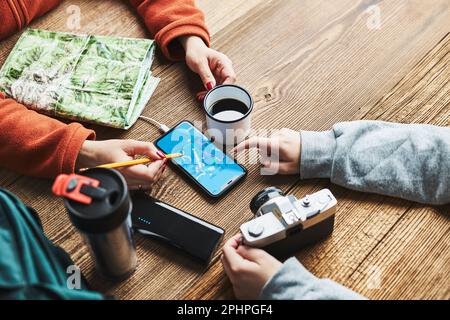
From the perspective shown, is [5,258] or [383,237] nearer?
[5,258]

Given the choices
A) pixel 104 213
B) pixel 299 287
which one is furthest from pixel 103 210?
pixel 299 287

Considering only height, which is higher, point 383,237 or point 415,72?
point 415,72

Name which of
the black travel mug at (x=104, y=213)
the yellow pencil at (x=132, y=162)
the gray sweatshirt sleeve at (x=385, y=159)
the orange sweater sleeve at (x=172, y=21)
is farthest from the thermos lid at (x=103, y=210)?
the orange sweater sleeve at (x=172, y=21)

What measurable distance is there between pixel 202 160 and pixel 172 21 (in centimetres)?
33

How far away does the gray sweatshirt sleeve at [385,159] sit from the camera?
0.84m

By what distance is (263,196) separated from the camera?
0.81m

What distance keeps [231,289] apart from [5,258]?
33 cm

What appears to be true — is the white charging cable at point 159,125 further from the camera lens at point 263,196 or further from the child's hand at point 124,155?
the camera lens at point 263,196

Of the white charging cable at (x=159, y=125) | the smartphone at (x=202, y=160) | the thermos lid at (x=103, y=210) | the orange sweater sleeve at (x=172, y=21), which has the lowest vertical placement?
the smartphone at (x=202, y=160)

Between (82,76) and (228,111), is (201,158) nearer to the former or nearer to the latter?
(228,111)

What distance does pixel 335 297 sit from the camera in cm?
71

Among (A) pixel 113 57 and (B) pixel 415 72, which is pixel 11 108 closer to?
(A) pixel 113 57

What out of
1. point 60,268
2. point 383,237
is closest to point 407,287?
point 383,237

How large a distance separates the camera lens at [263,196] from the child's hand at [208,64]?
263mm
